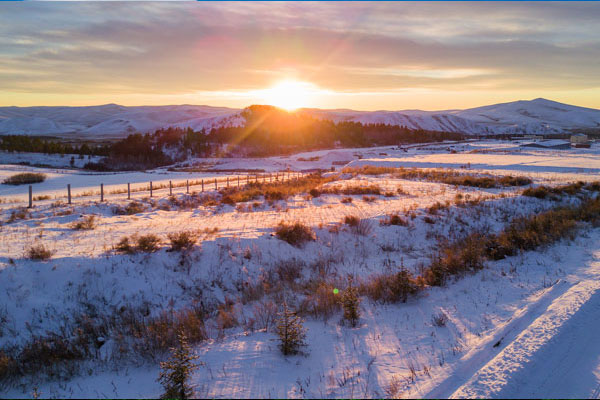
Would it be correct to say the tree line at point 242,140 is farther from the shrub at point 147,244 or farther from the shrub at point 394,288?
the shrub at point 394,288

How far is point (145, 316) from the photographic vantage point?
6.88 metres

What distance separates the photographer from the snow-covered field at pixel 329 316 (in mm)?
3881

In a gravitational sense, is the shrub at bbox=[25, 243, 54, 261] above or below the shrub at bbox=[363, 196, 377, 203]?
below

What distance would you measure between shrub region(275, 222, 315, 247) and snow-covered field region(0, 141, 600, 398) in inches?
10.0

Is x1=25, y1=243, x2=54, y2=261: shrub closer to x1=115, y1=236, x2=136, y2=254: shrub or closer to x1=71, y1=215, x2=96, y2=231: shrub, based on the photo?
x1=115, y1=236, x2=136, y2=254: shrub

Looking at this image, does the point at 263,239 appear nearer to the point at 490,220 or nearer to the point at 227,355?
the point at 227,355

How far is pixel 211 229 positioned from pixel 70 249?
4.00 meters

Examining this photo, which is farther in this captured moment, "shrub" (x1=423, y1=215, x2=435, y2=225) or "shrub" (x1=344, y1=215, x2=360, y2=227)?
"shrub" (x1=423, y1=215, x2=435, y2=225)

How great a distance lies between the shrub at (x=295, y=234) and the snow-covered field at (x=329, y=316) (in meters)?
0.25

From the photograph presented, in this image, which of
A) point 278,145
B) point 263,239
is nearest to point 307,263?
→ point 263,239

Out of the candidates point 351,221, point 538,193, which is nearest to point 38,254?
point 351,221

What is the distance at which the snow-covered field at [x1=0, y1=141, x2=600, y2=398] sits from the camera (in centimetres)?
388

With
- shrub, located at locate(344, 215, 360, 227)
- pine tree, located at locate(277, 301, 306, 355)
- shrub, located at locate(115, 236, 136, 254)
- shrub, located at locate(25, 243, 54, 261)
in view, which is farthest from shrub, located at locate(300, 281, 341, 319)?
shrub, located at locate(25, 243, 54, 261)

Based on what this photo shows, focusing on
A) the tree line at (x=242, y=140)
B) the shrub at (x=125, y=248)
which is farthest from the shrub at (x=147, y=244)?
the tree line at (x=242, y=140)
